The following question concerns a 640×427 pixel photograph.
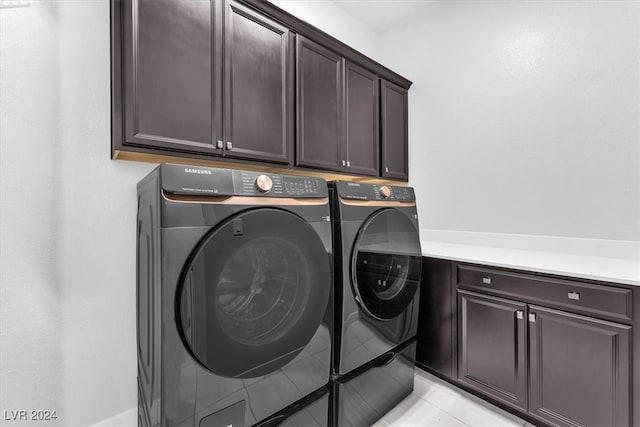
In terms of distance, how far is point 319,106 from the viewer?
2.03m

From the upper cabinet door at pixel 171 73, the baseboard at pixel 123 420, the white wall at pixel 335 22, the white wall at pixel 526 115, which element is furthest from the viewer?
the white wall at pixel 335 22

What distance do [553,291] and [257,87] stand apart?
1907 mm

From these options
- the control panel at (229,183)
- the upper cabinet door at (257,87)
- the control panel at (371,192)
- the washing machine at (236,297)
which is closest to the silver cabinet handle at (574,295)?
the control panel at (371,192)

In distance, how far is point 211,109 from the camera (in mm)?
1490

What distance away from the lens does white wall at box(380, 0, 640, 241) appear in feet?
5.89

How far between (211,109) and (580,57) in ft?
7.66

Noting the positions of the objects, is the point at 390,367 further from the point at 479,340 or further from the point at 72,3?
the point at 72,3

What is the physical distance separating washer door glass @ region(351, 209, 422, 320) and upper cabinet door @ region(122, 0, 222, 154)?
918 mm

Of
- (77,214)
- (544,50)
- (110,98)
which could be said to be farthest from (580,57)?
(77,214)

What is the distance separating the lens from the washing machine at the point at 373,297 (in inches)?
54.6

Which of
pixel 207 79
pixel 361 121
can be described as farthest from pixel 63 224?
pixel 361 121

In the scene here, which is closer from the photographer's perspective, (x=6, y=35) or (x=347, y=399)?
(x=6, y=35)

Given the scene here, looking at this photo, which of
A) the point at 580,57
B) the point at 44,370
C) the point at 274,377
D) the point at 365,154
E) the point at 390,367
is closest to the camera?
the point at 274,377

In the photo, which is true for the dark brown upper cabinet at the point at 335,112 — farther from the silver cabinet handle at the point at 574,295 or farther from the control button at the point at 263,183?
the silver cabinet handle at the point at 574,295
